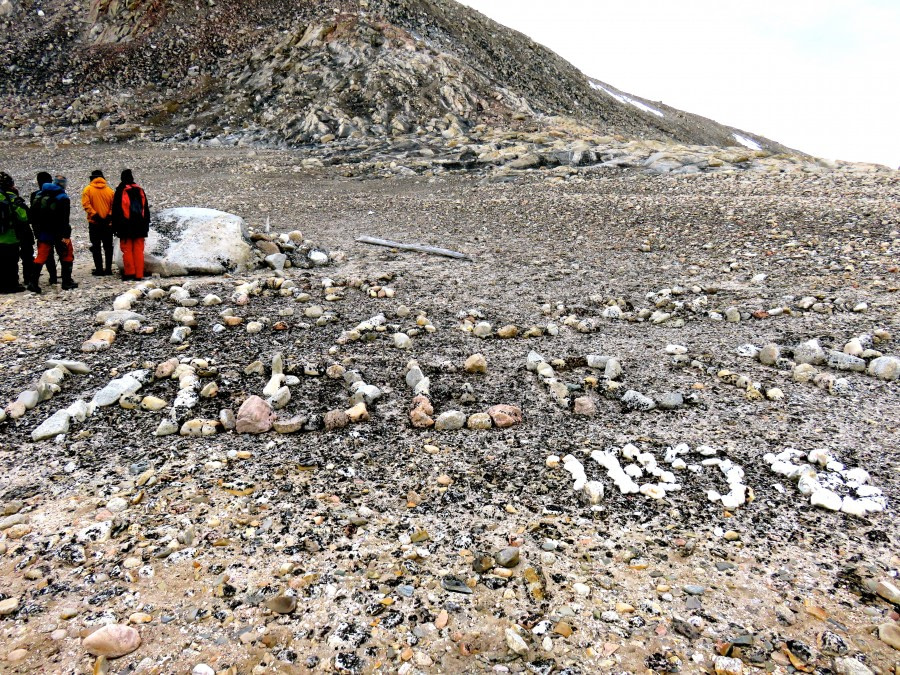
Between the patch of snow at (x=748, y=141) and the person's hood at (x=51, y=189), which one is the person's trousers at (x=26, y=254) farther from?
the patch of snow at (x=748, y=141)

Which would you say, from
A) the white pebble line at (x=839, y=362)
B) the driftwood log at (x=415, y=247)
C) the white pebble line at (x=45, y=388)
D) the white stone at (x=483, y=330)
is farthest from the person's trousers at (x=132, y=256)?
the white pebble line at (x=839, y=362)

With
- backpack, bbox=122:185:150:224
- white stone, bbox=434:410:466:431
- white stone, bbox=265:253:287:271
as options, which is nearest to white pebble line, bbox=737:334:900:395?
white stone, bbox=434:410:466:431

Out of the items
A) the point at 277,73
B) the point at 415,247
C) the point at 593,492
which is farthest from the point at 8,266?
the point at 277,73

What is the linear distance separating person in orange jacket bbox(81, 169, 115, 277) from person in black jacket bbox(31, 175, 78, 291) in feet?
1.35

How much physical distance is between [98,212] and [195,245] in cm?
141

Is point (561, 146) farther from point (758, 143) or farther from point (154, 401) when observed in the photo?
point (758, 143)

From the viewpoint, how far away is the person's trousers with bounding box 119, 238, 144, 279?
28.4ft

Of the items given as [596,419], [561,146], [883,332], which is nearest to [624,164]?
[561,146]

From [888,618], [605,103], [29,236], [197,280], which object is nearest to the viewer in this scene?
[888,618]

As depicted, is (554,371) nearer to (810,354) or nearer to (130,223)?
(810,354)

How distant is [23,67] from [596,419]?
45.2 metres

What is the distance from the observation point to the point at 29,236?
805 centimetres

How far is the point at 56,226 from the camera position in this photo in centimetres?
812

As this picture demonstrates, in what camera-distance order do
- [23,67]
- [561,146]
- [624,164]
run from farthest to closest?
[23,67], [561,146], [624,164]
